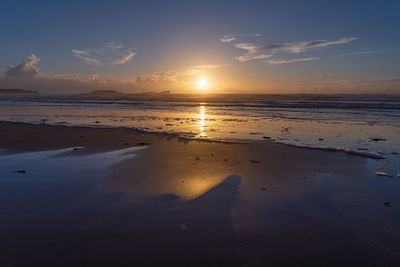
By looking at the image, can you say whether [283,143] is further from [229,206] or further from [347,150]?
[229,206]

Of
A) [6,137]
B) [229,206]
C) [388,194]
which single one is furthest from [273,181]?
[6,137]

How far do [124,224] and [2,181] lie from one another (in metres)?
3.73

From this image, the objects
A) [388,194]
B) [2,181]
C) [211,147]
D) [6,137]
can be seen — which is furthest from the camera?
[6,137]

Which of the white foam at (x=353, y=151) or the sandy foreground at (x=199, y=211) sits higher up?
the white foam at (x=353, y=151)

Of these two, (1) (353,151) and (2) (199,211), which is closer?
(2) (199,211)

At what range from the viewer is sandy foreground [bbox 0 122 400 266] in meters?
3.14

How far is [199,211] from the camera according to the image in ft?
14.1

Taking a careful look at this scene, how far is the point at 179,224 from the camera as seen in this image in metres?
3.86

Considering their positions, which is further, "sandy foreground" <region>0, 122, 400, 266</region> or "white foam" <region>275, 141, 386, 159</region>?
"white foam" <region>275, 141, 386, 159</region>

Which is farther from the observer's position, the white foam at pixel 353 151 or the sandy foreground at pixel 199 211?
the white foam at pixel 353 151

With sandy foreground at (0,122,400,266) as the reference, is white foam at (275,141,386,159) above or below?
above

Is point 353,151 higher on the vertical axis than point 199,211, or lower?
higher

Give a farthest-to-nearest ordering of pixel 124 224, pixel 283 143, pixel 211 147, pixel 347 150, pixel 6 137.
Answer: pixel 6 137, pixel 283 143, pixel 211 147, pixel 347 150, pixel 124 224

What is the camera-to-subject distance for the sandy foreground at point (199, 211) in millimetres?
Answer: 3137
